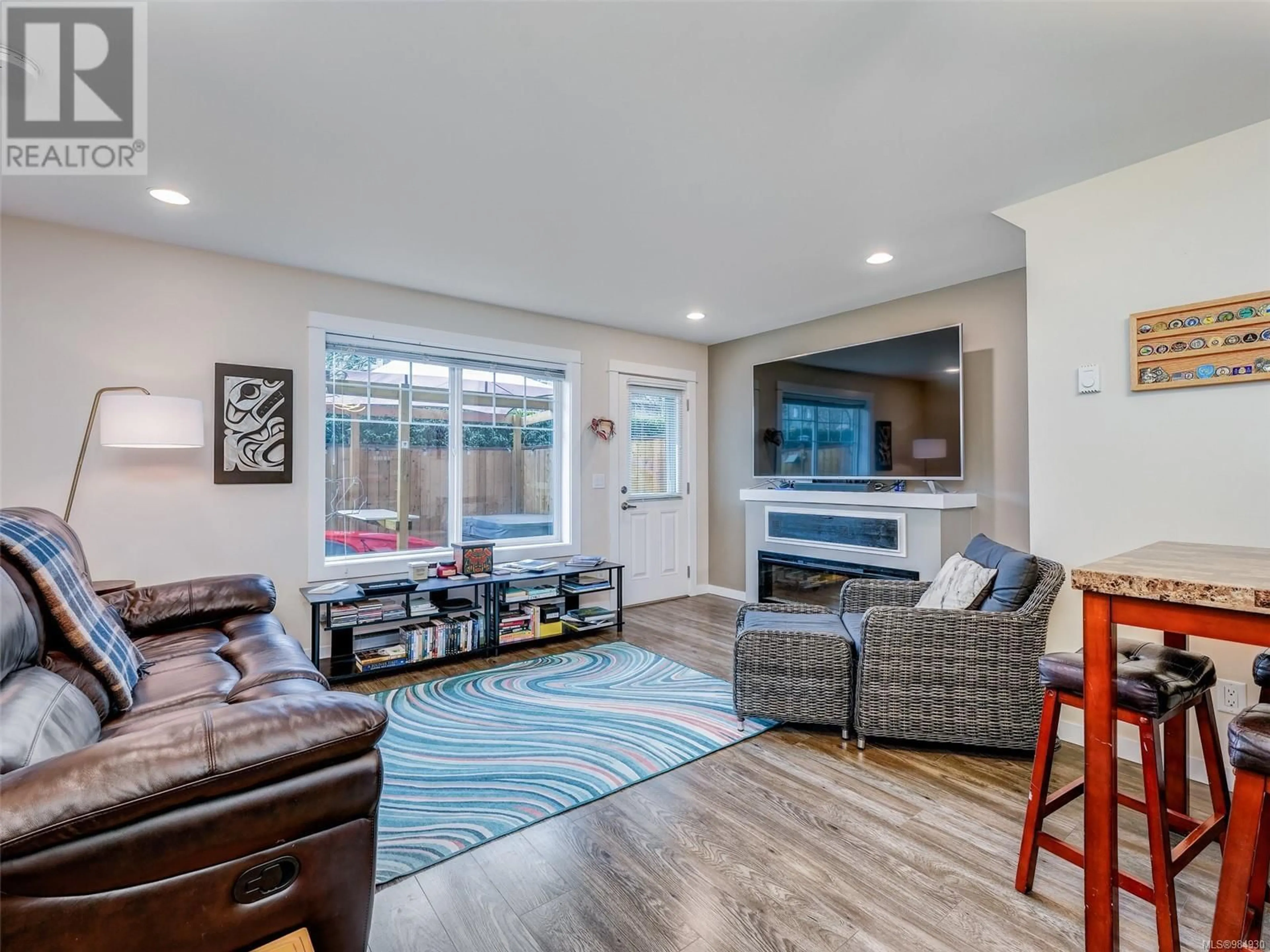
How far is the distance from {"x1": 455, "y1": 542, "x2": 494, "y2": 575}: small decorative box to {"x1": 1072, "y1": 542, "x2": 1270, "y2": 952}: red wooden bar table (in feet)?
10.7

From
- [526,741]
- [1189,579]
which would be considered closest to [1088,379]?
[1189,579]

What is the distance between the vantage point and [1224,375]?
2064mm

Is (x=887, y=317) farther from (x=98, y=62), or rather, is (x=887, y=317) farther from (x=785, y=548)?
(x=98, y=62)

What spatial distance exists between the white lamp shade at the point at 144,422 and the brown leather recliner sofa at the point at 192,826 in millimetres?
1566

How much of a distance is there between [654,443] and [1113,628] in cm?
410

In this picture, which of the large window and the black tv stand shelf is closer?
the black tv stand shelf

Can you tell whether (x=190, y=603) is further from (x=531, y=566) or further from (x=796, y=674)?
(x=796, y=674)

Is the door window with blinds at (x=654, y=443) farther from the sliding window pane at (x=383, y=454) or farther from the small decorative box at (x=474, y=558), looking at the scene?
the sliding window pane at (x=383, y=454)

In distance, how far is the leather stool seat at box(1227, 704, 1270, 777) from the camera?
1.12 metres

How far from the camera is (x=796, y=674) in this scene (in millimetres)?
2531

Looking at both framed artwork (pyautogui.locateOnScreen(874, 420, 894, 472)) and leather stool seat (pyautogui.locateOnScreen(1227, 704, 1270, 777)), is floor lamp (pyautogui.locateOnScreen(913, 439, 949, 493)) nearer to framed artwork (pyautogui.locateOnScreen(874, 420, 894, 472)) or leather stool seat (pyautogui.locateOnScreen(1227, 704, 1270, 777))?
framed artwork (pyautogui.locateOnScreen(874, 420, 894, 472))

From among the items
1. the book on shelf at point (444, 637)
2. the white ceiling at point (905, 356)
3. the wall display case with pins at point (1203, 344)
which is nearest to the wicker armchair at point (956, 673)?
the wall display case with pins at point (1203, 344)

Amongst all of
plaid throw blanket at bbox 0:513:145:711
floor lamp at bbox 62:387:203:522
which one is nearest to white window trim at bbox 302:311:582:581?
floor lamp at bbox 62:387:203:522

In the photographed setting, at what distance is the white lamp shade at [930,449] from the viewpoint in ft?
11.7
